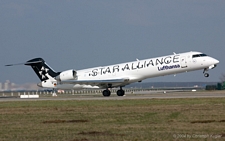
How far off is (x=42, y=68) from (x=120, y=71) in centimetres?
1041

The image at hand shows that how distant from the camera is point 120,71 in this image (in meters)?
52.3

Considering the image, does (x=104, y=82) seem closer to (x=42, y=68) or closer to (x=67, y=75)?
(x=67, y=75)

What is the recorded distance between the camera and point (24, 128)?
19.8 m

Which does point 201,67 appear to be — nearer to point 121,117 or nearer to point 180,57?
point 180,57

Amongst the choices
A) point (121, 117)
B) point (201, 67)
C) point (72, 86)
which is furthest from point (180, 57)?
point (121, 117)

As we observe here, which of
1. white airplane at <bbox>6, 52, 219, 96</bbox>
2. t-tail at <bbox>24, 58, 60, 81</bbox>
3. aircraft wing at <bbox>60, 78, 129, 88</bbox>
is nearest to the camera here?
white airplane at <bbox>6, 52, 219, 96</bbox>

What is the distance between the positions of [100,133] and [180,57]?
32.6 meters

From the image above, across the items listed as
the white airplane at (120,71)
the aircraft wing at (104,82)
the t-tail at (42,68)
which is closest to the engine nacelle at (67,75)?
the white airplane at (120,71)

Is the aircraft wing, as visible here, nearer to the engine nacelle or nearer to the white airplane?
the white airplane

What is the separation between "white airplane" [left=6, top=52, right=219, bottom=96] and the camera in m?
48.8

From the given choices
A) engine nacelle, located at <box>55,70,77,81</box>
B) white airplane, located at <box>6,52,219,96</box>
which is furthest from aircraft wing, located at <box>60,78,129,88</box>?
engine nacelle, located at <box>55,70,77,81</box>

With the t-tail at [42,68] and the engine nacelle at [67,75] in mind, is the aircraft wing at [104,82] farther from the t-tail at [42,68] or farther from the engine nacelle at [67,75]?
the t-tail at [42,68]

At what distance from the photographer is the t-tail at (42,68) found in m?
56.4

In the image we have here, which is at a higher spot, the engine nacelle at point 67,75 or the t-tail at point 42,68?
the t-tail at point 42,68
